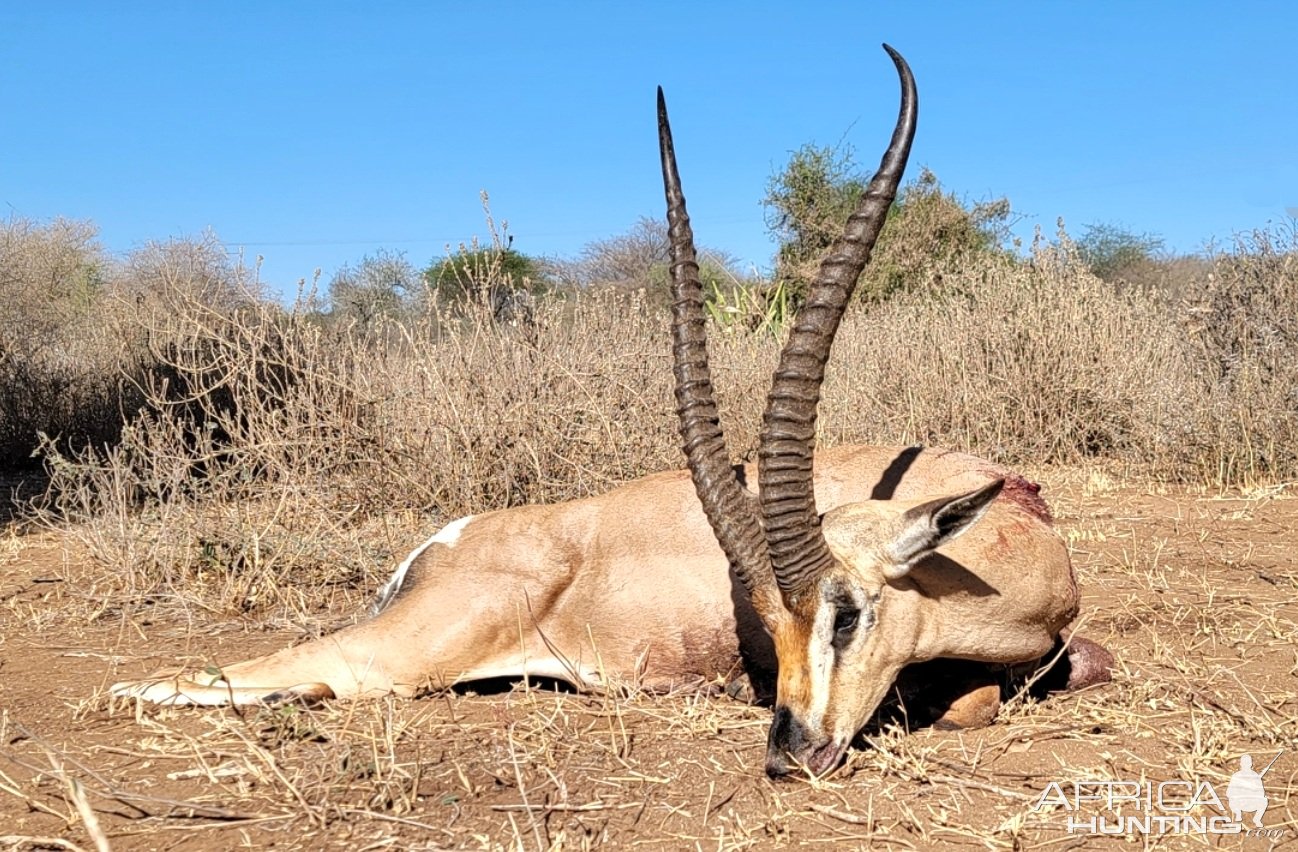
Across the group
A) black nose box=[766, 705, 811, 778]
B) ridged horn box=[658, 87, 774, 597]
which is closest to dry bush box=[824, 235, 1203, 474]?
ridged horn box=[658, 87, 774, 597]

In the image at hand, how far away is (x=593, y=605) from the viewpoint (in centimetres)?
465

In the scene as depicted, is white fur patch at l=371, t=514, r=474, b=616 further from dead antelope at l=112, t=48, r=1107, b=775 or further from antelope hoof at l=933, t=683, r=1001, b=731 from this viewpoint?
antelope hoof at l=933, t=683, r=1001, b=731

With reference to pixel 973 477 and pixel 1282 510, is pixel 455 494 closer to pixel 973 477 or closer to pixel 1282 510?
pixel 973 477

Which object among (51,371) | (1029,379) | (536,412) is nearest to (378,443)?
(536,412)

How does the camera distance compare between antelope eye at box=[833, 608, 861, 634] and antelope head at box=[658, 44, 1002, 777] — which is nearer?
A: antelope head at box=[658, 44, 1002, 777]

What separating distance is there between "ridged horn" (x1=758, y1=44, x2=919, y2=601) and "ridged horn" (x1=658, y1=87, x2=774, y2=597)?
15 cm

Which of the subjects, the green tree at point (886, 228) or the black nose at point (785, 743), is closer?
the black nose at point (785, 743)

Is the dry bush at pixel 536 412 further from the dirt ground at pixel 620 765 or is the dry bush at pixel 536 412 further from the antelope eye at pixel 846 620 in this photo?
the antelope eye at pixel 846 620

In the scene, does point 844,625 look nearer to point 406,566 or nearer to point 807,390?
point 807,390

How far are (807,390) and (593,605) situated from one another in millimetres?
1536

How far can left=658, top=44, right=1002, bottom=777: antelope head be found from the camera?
11.6ft

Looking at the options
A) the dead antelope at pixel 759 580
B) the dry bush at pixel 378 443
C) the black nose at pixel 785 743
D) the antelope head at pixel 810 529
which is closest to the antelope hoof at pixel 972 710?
the dead antelope at pixel 759 580

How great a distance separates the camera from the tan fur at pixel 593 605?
4438 millimetres

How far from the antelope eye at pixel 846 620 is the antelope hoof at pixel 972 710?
665mm
